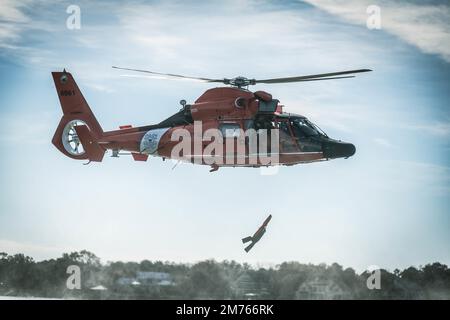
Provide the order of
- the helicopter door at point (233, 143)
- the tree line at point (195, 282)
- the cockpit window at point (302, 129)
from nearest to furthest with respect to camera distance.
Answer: the helicopter door at point (233, 143) → the cockpit window at point (302, 129) → the tree line at point (195, 282)

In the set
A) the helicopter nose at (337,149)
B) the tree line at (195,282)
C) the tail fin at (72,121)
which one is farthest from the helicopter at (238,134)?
the tree line at (195,282)

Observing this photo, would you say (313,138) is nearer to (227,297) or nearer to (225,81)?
(225,81)

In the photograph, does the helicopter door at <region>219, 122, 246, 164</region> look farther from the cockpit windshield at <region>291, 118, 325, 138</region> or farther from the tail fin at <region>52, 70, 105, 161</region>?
the tail fin at <region>52, 70, 105, 161</region>

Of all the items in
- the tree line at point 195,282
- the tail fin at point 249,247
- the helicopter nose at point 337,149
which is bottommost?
the tree line at point 195,282

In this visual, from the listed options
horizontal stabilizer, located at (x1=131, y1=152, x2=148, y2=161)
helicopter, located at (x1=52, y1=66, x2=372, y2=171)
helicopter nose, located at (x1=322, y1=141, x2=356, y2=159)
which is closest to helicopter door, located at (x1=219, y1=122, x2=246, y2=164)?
helicopter, located at (x1=52, y1=66, x2=372, y2=171)

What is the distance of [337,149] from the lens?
33.7 m

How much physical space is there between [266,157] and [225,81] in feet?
11.8

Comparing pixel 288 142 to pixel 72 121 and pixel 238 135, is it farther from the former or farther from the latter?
pixel 72 121

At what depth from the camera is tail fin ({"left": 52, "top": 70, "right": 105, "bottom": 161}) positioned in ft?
122

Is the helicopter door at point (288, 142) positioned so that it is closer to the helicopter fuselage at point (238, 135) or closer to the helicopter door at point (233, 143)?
the helicopter fuselage at point (238, 135)

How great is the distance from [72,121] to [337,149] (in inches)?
424

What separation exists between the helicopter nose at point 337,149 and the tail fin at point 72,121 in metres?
8.63

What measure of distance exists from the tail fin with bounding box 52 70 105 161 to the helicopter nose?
8634 millimetres

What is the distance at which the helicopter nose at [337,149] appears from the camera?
33.7m
